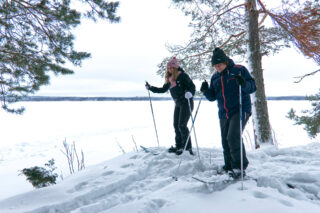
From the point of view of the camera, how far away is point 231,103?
346cm

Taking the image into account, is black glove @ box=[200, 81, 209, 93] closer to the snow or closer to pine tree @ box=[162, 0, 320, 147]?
the snow

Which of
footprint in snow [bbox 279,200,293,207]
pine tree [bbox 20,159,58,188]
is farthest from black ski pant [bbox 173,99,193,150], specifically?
pine tree [bbox 20,159,58,188]

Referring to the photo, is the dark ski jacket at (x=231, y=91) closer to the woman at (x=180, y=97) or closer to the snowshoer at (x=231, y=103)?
the snowshoer at (x=231, y=103)

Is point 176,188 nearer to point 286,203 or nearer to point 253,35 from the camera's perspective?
point 286,203

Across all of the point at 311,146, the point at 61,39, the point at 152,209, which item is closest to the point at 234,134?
the point at 152,209

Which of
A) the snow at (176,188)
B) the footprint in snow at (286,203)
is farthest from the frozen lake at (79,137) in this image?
the footprint in snow at (286,203)

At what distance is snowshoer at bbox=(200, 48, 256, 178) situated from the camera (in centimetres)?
333

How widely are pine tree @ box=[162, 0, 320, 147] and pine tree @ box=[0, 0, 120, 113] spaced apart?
3833 mm

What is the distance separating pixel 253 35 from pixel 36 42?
605cm

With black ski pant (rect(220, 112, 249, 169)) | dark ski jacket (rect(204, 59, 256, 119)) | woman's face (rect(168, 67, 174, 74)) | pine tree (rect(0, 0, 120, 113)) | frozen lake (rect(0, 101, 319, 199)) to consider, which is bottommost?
frozen lake (rect(0, 101, 319, 199))

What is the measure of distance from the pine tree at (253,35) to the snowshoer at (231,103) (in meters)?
3.97

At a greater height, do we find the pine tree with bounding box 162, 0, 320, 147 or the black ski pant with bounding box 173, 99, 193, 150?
the pine tree with bounding box 162, 0, 320, 147

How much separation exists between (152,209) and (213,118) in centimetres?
1735

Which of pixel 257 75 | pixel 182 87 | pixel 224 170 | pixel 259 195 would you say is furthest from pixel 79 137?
pixel 259 195
